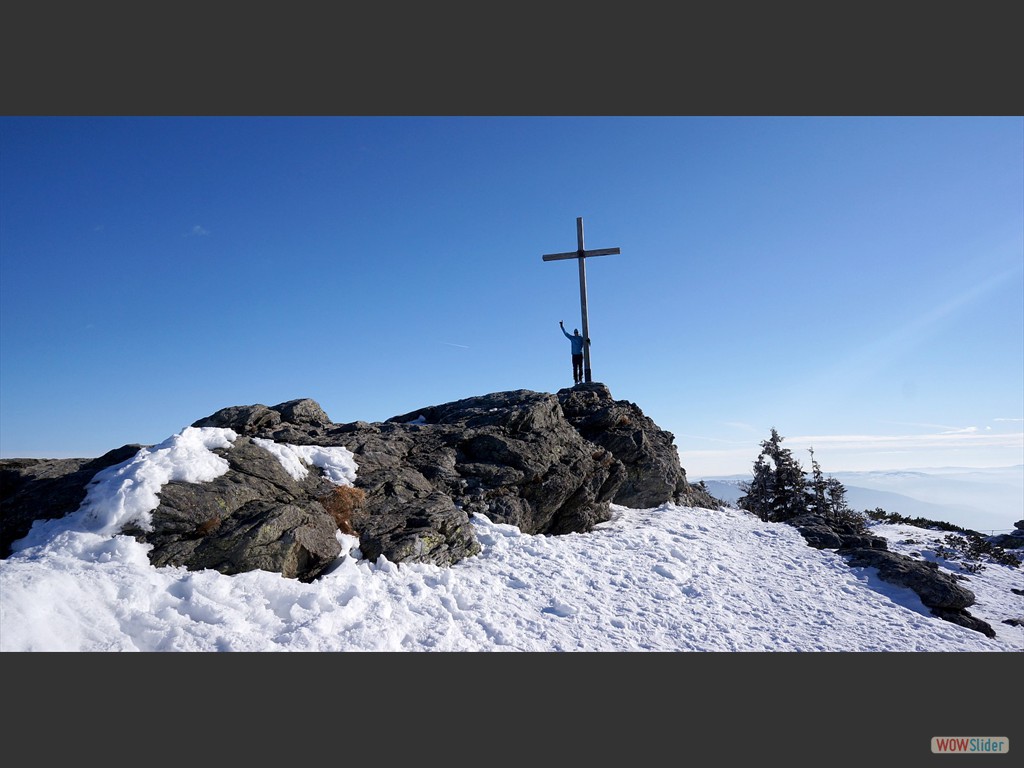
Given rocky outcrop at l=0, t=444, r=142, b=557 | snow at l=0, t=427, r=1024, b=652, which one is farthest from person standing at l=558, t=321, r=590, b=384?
rocky outcrop at l=0, t=444, r=142, b=557

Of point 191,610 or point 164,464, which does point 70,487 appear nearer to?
point 164,464

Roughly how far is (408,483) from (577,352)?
404 inches

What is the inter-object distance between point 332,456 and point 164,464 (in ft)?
11.4

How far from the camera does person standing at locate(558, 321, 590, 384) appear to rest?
20016 millimetres

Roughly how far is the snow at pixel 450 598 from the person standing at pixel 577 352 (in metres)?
8.42

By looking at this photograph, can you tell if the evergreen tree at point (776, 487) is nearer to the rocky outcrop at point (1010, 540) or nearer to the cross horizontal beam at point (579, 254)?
the rocky outcrop at point (1010, 540)

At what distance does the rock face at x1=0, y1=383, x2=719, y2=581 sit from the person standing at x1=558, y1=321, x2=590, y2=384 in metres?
0.86

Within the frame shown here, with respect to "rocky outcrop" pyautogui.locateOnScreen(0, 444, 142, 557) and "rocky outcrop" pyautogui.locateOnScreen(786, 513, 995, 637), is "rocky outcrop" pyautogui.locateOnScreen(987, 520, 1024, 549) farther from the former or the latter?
"rocky outcrop" pyautogui.locateOnScreen(0, 444, 142, 557)

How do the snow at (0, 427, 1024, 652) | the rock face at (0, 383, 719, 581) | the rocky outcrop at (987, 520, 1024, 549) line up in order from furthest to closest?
the rocky outcrop at (987, 520, 1024, 549) < the rock face at (0, 383, 719, 581) < the snow at (0, 427, 1024, 652)

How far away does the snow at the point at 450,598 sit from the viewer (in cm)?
662

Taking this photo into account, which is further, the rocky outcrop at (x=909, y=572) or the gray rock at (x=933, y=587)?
A: the rocky outcrop at (x=909, y=572)

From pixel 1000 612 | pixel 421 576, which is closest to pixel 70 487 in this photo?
pixel 421 576

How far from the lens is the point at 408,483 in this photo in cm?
1209

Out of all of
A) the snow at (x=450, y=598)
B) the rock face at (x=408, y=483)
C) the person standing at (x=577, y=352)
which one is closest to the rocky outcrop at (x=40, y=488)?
the rock face at (x=408, y=483)
